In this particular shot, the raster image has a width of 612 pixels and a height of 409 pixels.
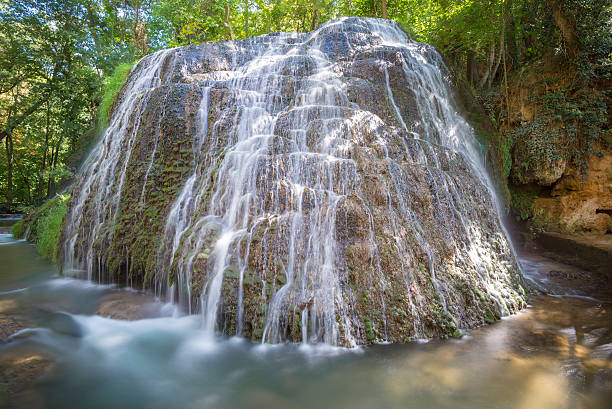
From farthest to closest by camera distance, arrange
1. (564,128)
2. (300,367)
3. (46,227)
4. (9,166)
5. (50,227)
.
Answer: (9,166), (46,227), (50,227), (564,128), (300,367)

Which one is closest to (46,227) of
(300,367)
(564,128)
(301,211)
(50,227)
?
(50,227)

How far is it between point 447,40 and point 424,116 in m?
6.55

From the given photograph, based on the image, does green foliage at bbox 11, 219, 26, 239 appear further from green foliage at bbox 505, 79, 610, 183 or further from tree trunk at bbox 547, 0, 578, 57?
tree trunk at bbox 547, 0, 578, 57

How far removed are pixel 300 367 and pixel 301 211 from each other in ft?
6.74

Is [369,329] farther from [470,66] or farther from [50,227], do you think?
[470,66]

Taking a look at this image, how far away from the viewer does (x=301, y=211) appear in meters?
4.42

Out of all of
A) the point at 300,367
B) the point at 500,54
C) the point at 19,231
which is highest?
the point at 500,54

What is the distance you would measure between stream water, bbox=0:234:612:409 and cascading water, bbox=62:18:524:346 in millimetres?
289

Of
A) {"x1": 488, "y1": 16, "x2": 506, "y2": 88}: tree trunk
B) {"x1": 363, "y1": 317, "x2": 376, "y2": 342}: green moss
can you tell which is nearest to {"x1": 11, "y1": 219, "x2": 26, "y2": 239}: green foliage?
{"x1": 363, "y1": 317, "x2": 376, "y2": 342}: green moss

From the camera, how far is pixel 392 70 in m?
8.44

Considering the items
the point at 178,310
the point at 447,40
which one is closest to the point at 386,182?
the point at 178,310

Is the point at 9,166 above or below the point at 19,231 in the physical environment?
above

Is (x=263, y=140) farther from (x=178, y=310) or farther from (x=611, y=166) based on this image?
(x=611, y=166)

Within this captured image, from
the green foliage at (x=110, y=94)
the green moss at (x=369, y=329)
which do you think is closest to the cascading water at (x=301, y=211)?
the green moss at (x=369, y=329)
